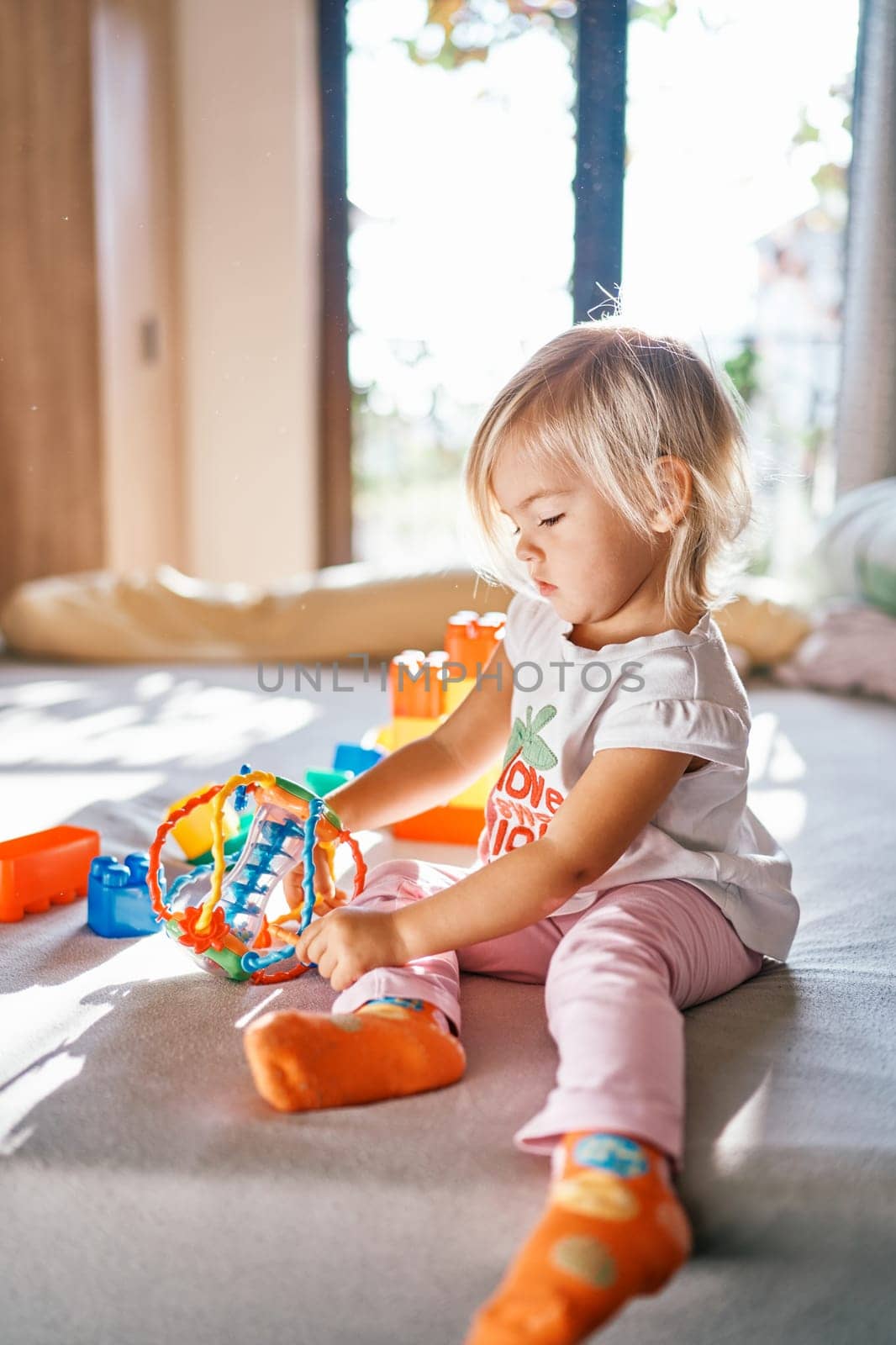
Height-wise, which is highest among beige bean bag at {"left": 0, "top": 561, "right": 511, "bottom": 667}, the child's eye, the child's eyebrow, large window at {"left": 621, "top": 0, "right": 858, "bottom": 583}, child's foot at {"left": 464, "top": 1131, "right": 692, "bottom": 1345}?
large window at {"left": 621, "top": 0, "right": 858, "bottom": 583}

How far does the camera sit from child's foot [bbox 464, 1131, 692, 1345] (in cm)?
44

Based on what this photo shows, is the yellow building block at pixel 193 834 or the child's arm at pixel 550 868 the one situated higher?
the child's arm at pixel 550 868

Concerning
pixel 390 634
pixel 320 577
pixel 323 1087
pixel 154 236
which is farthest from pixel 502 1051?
pixel 154 236

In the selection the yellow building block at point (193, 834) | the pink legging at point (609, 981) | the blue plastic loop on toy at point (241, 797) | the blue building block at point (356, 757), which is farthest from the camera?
the blue building block at point (356, 757)

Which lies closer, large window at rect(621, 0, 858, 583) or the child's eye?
the child's eye

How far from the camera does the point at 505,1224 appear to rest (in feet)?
1.71

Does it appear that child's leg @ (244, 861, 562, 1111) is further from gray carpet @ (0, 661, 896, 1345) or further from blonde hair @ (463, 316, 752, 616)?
blonde hair @ (463, 316, 752, 616)

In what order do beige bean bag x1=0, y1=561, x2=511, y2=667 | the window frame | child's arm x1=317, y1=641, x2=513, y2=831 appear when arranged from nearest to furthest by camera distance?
1. child's arm x1=317, y1=641, x2=513, y2=831
2. the window frame
3. beige bean bag x1=0, y1=561, x2=511, y2=667

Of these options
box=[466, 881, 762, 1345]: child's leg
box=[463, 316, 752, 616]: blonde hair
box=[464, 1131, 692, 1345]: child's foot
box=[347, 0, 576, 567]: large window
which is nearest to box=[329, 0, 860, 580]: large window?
box=[347, 0, 576, 567]: large window

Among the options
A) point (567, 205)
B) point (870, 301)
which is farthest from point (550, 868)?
point (870, 301)

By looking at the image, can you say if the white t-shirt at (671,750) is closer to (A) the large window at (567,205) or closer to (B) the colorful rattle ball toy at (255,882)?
(B) the colorful rattle ball toy at (255,882)

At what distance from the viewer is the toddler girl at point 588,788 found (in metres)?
0.62

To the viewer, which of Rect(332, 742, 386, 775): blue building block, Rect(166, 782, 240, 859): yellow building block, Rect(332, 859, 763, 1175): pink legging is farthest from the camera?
Rect(332, 742, 386, 775): blue building block

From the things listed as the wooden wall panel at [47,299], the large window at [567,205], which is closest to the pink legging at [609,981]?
the large window at [567,205]
